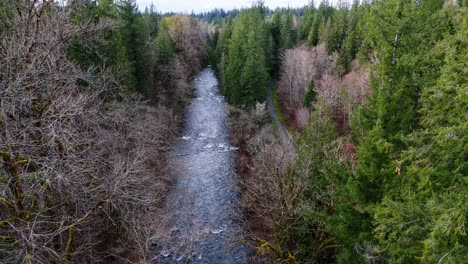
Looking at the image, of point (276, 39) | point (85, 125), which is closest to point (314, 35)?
point (276, 39)

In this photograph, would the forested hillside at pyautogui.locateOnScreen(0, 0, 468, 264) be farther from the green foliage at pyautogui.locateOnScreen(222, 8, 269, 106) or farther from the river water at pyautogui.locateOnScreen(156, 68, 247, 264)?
the green foliage at pyautogui.locateOnScreen(222, 8, 269, 106)

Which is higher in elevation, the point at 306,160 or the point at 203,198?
the point at 306,160

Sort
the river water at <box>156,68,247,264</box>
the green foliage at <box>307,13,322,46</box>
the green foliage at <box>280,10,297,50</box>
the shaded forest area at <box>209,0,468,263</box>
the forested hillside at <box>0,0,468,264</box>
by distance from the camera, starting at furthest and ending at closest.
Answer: the green foliage at <box>280,10,297,50</box>
the green foliage at <box>307,13,322,46</box>
the river water at <box>156,68,247,264</box>
the shaded forest area at <box>209,0,468,263</box>
the forested hillside at <box>0,0,468,264</box>

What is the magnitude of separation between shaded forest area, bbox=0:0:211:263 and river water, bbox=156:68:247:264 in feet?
4.94

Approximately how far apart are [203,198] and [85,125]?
1602cm

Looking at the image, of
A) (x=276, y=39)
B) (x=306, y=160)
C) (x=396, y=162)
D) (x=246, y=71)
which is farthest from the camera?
(x=276, y=39)

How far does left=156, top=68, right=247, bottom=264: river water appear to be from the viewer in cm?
1925

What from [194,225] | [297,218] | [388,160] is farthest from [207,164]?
[388,160]

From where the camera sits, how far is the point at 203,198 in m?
25.2

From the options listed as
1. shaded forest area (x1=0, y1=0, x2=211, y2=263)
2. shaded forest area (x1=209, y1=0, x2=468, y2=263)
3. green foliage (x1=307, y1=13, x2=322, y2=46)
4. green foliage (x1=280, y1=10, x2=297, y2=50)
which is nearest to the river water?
shaded forest area (x1=0, y1=0, x2=211, y2=263)

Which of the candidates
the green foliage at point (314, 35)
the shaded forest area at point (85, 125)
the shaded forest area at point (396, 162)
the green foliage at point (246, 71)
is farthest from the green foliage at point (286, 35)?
the shaded forest area at point (396, 162)

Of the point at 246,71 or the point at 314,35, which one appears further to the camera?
the point at 314,35

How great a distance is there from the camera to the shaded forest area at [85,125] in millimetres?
6945

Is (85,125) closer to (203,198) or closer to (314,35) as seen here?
(203,198)
